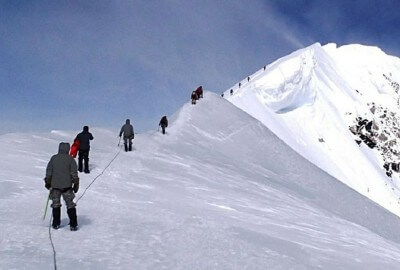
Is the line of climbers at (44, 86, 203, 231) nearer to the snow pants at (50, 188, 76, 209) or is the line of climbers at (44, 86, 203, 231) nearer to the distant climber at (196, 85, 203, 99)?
the snow pants at (50, 188, 76, 209)

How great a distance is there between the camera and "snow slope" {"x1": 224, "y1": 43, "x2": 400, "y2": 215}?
77.2 metres

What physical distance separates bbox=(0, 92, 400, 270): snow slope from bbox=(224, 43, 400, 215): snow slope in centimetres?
5061

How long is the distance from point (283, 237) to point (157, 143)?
650 inches

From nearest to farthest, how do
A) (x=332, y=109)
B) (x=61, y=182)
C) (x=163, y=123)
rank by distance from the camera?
(x=61, y=182) → (x=163, y=123) → (x=332, y=109)

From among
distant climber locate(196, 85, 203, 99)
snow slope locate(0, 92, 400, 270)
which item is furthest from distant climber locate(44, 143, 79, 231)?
distant climber locate(196, 85, 203, 99)

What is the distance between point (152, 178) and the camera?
1675 centimetres

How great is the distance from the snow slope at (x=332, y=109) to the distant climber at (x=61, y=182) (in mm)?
64647

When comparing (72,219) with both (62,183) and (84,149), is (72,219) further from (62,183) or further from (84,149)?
(84,149)

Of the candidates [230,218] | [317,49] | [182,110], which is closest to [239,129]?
[182,110]

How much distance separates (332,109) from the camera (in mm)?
90312

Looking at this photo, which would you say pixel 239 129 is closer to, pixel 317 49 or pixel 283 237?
pixel 283 237

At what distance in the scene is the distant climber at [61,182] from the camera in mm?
8523

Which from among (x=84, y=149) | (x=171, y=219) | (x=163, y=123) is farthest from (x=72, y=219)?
(x=163, y=123)

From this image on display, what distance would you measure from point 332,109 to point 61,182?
87361 mm
